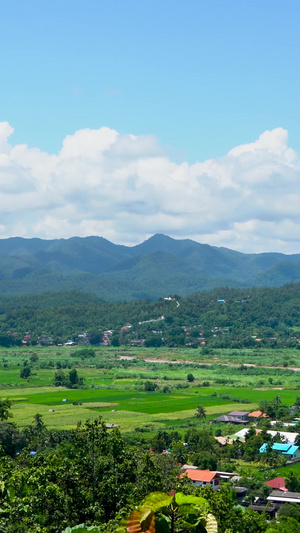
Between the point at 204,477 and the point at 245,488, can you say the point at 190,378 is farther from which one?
the point at 245,488

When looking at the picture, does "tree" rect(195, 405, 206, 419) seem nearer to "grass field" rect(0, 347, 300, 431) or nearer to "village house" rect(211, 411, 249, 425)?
"grass field" rect(0, 347, 300, 431)

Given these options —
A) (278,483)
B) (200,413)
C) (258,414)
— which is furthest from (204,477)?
(258,414)

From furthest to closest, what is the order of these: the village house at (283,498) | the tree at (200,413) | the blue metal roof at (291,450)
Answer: the tree at (200,413)
the blue metal roof at (291,450)
the village house at (283,498)

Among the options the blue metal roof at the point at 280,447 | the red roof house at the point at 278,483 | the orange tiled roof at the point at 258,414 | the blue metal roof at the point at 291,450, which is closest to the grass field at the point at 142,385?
the orange tiled roof at the point at 258,414

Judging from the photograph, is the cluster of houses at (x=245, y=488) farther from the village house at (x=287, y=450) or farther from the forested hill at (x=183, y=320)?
the forested hill at (x=183, y=320)

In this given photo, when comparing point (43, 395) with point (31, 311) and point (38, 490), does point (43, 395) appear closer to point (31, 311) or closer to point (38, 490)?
point (38, 490)

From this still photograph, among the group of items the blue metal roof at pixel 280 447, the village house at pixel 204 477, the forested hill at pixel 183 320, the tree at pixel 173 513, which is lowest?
the blue metal roof at pixel 280 447

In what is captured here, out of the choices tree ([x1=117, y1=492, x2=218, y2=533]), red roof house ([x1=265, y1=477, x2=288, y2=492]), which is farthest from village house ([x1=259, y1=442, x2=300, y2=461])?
tree ([x1=117, y1=492, x2=218, y2=533])
